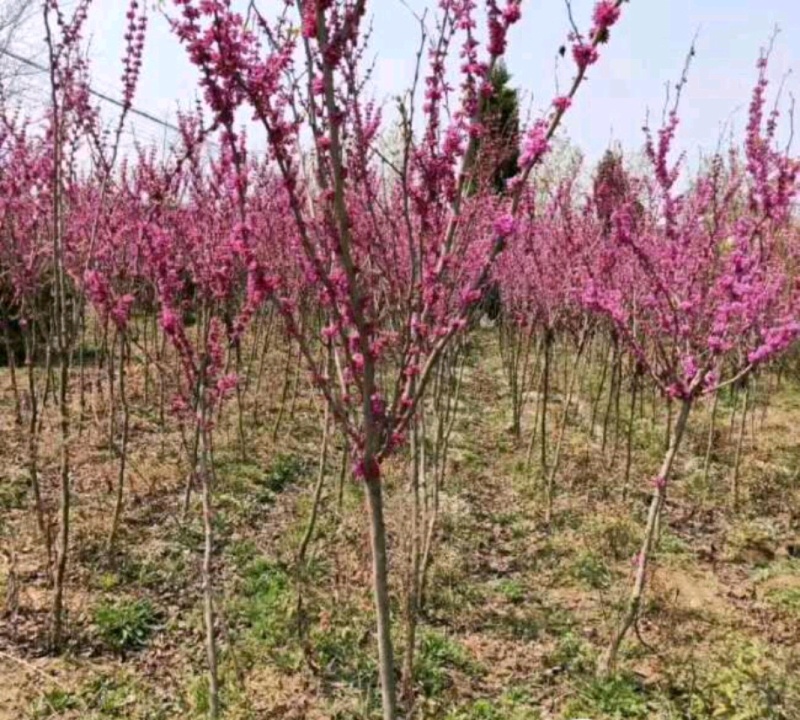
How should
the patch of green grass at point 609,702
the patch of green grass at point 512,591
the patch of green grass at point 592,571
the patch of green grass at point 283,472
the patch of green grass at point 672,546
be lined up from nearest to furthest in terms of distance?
1. the patch of green grass at point 609,702
2. the patch of green grass at point 512,591
3. the patch of green grass at point 592,571
4. the patch of green grass at point 672,546
5. the patch of green grass at point 283,472

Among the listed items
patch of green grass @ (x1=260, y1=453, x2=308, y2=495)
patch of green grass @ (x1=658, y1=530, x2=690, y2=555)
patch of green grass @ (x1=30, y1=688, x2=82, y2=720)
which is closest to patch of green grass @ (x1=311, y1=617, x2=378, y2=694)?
patch of green grass @ (x1=30, y1=688, x2=82, y2=720)

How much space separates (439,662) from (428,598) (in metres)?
0.81

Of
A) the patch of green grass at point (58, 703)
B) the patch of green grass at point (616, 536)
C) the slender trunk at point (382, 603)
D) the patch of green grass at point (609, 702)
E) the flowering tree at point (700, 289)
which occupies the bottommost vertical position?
the patch of green grass at point (609, 702)

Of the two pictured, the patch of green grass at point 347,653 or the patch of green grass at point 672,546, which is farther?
the patch of green grass at point 672,546

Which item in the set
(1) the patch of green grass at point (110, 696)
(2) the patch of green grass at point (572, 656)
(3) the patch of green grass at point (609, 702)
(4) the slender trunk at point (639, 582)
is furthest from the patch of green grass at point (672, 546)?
(1) the patch of green grass at point (110, 696)

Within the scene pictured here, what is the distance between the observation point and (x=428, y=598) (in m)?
5.12

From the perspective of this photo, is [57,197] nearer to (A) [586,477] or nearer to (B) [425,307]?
(B) [425,307]

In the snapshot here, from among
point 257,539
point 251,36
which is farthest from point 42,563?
point 251,36

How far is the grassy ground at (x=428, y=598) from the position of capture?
398 centimetres

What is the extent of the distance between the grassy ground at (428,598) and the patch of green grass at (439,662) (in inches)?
0.5

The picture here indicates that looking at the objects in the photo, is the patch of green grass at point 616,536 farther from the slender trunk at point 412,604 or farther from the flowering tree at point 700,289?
the slender trunk at point 412,604

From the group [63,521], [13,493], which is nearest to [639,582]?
[63,521]

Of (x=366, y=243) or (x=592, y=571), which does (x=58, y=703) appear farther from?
(x=592, y=571)

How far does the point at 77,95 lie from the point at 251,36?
2.65m
